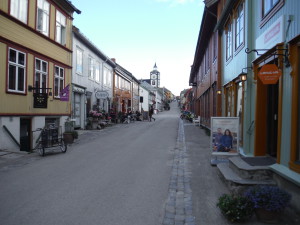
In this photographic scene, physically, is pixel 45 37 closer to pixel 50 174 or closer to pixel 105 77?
pixel 50 174

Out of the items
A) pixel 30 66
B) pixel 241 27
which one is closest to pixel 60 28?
pixel 30 66

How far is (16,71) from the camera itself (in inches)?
472

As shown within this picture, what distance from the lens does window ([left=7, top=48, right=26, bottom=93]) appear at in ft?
38.4

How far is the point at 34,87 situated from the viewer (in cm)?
1330

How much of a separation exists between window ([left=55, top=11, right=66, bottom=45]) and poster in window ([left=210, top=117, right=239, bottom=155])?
11.0 meters

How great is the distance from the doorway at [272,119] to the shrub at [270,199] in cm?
306

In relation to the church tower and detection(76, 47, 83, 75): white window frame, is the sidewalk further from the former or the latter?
the church tower

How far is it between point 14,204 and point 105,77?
23.5 m

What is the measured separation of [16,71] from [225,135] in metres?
8.61

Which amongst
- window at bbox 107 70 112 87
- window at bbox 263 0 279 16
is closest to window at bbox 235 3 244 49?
window at bbox 263 0 279 16

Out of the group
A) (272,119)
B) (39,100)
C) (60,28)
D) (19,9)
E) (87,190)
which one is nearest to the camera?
(87,190)

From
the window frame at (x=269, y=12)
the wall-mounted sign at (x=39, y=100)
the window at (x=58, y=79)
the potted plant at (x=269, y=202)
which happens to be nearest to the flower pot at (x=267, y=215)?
the potted plant at (x=269, y=202)

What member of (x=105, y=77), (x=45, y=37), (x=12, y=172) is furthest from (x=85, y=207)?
(x=105, y=77)

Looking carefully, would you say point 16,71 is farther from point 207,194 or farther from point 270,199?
point 270,199
